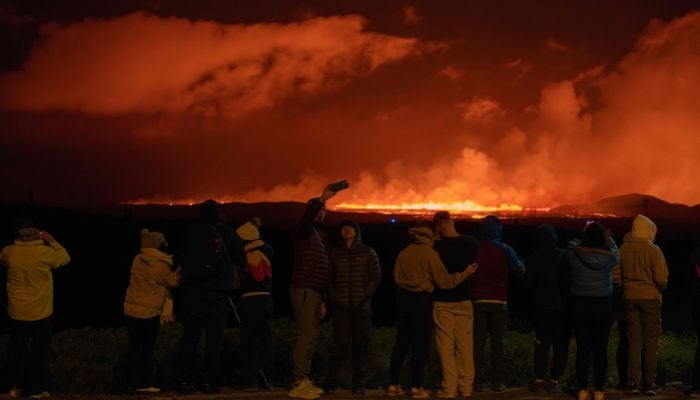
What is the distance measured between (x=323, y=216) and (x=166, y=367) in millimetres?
3521

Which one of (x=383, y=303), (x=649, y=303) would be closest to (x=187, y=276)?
(x=649, y=303)

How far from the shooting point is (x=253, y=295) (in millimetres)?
12164

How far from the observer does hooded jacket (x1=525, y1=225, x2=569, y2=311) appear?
12375 millimetres

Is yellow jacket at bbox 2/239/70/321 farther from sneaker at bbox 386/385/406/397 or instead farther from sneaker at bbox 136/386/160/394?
sneaker at bbox 386/385/406/397

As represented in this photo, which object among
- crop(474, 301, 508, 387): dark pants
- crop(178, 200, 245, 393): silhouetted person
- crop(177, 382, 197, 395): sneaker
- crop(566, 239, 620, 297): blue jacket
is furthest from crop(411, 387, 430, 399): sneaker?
crop(177, 382, 197, 395): sneaker

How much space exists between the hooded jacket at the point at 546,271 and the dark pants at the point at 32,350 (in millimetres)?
5539

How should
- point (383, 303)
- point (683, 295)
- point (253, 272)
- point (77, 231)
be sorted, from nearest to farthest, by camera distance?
1. point (253, 272)
2. point (383, 303)
3. point (683, 295)
4. point (77, 231)

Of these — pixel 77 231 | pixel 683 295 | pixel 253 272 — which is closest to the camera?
pixel 253 272

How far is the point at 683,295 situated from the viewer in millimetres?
38438

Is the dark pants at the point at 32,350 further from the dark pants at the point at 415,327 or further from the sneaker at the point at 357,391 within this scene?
the dark pants at the point at 415,327

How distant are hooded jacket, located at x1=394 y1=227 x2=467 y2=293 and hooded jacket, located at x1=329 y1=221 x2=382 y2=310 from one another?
29cm

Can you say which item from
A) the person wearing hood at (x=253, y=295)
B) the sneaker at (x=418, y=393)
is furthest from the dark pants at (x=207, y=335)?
the sneaker at (x=418, y=393)

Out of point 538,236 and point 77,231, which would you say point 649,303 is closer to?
point 538,236

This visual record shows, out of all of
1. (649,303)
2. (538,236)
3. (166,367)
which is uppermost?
(538,236)
